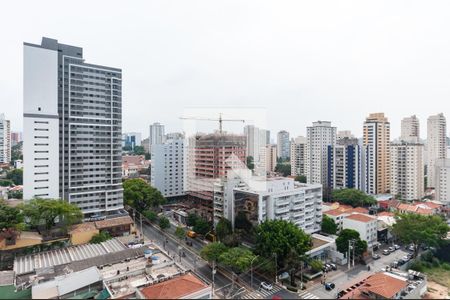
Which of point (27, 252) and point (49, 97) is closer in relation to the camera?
point (27, 252)

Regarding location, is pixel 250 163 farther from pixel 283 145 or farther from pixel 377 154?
pixel 283 145

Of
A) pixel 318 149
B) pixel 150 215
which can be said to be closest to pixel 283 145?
pixel 318 149

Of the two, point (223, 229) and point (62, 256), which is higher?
point (223, 229)

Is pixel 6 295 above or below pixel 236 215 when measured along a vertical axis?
below

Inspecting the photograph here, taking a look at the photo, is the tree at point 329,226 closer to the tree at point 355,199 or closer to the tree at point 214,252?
the tree at point 214,252

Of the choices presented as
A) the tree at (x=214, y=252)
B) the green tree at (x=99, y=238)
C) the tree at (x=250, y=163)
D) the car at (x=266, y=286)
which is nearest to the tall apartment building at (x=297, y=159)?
the tree at (x=250, y=163)

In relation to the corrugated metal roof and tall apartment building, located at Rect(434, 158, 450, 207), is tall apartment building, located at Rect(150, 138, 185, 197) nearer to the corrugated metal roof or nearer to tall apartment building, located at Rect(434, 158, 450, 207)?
the corrugated metal roof

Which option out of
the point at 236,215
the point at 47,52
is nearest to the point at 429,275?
the point at 236,215

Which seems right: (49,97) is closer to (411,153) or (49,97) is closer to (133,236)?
(133,236)
